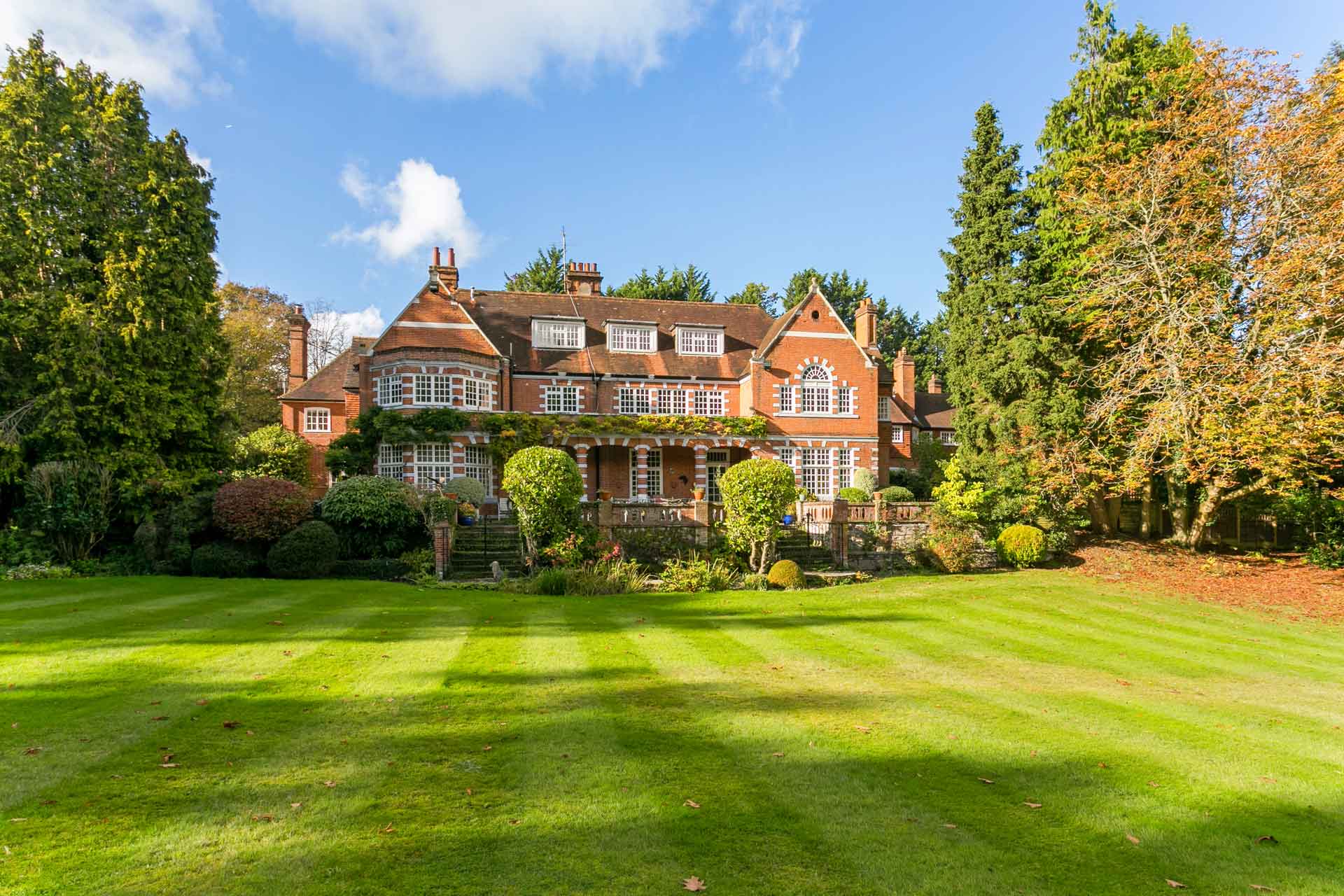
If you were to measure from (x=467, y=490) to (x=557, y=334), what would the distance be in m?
10.9

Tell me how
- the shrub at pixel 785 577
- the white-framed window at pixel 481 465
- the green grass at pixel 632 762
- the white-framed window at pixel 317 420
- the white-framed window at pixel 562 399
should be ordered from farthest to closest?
1. the white-framed window at pixel 317 420
2. the white-framed window at pixel 562 399
3. the white-framed window at pixel 481 465
4. the shrub at pixel 785 577
5. the green grass at pixel 632 762

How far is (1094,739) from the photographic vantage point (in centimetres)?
712

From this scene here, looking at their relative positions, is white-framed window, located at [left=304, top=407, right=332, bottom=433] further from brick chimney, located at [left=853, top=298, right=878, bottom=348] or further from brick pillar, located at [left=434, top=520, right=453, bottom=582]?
brick chimney, located at [left=853, top=298, right=878, bottom=348]

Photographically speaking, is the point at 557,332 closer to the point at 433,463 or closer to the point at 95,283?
the point at 433,463

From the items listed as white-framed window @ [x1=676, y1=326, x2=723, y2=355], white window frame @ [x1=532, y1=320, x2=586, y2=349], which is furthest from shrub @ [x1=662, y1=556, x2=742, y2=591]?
white-framed window @ [x1=676, y1=326, x2=723, y2=355]

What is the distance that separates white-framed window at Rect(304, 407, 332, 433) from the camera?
3931 cm

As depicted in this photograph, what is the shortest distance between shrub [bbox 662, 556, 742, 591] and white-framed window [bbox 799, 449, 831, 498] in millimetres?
15321

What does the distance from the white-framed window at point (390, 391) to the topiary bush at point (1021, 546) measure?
83.3ft

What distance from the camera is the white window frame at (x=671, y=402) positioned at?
35.1 metres

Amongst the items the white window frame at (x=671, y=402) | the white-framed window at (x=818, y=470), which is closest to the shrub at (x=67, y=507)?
the white window frame at (x=671, y=402)

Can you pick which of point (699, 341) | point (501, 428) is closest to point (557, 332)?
point (501, 428)

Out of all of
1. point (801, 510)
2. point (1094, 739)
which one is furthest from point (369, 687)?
point (801, 510)

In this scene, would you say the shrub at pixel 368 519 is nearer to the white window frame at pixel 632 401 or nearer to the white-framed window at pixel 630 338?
the white window frame at pixel 632 401

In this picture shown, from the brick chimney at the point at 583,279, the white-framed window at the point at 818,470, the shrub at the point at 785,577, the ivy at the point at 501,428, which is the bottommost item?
the shrub at the point at 785,577
